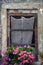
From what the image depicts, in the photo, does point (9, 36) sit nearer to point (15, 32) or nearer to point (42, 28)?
point (15, 32)

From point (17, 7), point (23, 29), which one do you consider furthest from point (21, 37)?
point (17, 7)

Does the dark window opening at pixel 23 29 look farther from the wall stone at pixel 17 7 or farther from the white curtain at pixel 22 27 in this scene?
the wall stone at pixel 17 7

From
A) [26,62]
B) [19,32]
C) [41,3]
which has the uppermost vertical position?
[41,3]

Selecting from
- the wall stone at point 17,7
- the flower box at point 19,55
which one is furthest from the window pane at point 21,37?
the flower box at point 19,55

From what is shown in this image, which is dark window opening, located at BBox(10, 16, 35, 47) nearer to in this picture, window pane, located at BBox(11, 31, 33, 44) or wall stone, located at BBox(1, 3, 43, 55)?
window pane, located at BBox(11, 31, 33, 44)

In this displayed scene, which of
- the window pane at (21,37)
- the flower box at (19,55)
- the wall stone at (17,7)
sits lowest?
the flower box at (19,55)

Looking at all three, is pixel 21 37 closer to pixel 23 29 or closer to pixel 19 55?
pixel 23 29

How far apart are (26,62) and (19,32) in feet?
2.27

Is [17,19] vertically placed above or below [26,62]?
above

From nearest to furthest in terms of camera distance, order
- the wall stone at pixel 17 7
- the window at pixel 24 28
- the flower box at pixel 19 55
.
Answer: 1. the flower box at pixel 19 55
2. the wall stone at pixel 17 7
3. the window at pixel 24 28

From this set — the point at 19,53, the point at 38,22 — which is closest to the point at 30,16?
the point at 38,22

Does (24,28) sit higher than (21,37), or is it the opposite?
(24,28)

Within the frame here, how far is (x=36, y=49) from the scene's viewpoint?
7.44m

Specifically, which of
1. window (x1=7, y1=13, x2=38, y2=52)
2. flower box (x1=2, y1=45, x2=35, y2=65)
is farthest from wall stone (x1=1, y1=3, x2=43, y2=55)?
flower box (x1=2, y1=45, x2=35, y2=65)
